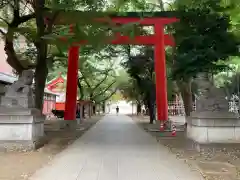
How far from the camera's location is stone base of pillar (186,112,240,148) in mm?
9656

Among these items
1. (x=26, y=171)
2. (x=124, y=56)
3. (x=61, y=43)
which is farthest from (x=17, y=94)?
(x=124, y=56)

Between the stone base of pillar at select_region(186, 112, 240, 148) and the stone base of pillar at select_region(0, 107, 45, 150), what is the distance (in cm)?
531

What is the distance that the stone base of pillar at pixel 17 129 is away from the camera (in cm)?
973

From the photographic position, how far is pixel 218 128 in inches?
381

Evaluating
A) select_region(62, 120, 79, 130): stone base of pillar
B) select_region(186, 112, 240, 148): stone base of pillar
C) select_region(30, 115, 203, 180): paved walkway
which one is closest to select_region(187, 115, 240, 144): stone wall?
select_region(186, 112, 240, 148): stone base of pillar

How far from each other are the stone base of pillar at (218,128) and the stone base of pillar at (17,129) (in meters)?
5.31

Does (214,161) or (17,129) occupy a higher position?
(17,129)

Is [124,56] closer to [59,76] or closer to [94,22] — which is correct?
[94,22]

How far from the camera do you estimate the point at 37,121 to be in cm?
1061

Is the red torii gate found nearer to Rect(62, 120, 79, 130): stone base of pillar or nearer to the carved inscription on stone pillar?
Rect(62, 120, 79, 130): stone base of pillar

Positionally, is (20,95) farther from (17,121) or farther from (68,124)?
(68,124)

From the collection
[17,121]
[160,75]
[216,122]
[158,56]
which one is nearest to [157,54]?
[158,56]

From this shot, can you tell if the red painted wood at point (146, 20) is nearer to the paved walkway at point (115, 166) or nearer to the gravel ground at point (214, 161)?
the gravel ground at point (214, 161)

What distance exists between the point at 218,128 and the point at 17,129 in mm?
6287
